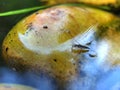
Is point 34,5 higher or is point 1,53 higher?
point 34,5

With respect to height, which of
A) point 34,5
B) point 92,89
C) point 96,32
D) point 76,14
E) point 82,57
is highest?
point 34,5

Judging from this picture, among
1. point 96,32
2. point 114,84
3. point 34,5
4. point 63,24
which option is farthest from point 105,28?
point 34,5

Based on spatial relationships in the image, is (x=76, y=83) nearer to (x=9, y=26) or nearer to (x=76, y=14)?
(x=76, y=14)

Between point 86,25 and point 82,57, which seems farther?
point 86,25

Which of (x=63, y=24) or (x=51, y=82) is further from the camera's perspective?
(x=63, y=24)

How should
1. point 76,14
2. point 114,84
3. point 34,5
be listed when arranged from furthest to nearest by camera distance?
1. point 34,5
2. point 76,14
3. point 114,84

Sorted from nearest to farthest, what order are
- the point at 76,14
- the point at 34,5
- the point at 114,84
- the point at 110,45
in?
1. the point at 114,84
2. the point at 110,45
3. the point at 76,14
4. the point at 34,5

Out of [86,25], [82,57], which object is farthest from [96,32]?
[82,57]

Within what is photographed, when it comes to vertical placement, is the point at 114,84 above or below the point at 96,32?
below

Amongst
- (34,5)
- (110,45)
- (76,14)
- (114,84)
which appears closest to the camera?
(114,84)

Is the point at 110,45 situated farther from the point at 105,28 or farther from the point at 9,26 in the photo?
the point at 9,26
